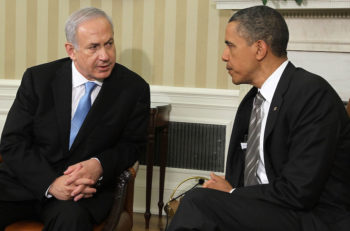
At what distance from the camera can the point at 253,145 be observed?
2516mm

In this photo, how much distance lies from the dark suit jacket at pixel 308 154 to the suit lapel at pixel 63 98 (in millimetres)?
1045

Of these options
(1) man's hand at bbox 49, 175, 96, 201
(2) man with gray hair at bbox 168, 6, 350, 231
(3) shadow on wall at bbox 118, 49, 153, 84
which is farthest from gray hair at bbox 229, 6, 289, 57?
(3) shadow on wall at bbox 118, 49, 153, 84

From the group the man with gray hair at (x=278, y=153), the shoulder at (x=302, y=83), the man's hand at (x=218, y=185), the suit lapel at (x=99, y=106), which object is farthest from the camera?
the suit lapel at (x=99, y=106)

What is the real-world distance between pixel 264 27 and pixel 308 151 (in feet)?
2.07

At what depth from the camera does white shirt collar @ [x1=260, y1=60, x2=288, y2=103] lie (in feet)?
8.25

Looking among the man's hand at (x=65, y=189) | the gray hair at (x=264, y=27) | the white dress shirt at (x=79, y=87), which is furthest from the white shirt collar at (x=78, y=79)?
the gray hair at (x=264, y=27)

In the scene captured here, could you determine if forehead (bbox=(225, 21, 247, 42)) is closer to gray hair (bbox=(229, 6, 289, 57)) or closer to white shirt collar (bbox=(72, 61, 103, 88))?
gray hair (bbox=(229, 6, 289, 57))

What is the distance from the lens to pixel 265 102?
2.53 metres

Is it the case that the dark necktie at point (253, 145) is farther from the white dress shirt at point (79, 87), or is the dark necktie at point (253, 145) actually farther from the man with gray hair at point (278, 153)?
the white dress shirt at point (79, 87)

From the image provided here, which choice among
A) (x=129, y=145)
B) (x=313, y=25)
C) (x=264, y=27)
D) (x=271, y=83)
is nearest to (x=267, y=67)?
(x=271, y=83)

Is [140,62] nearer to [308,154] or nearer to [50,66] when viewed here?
[50,66]

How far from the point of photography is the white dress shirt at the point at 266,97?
2480 mm

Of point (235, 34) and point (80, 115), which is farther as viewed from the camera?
point (80, 115)

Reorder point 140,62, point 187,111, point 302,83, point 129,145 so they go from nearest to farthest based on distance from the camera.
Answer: point 302,83
point 129,145
point 187,111
point 140,62
